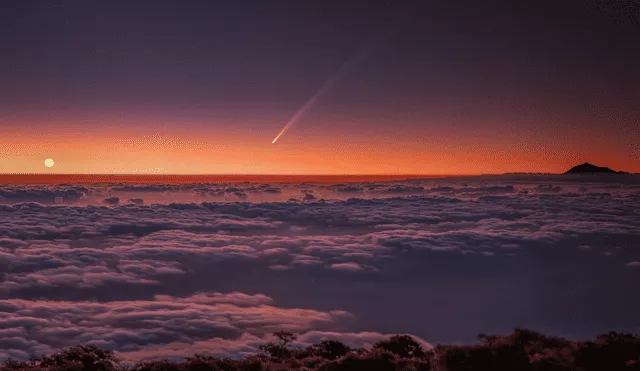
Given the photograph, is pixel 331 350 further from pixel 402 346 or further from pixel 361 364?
pixel 361 364

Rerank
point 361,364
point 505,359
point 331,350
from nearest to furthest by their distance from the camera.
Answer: point 505,359 < point 361,364 < point 331,350

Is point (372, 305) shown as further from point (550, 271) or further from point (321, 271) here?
point (550, 271)

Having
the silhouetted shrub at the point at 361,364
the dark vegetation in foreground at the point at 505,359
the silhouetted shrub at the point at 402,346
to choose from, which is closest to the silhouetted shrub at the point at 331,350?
the silhouetted shrub at the point at 402,346

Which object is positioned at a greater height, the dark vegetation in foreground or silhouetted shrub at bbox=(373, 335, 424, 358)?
the dark vegetation in foreground

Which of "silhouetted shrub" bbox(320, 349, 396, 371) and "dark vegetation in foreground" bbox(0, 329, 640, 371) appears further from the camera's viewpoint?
"silhouetted shrub" bbox(320, 349, 396, 371)

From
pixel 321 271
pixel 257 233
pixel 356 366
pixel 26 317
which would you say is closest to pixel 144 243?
pixel 257 233

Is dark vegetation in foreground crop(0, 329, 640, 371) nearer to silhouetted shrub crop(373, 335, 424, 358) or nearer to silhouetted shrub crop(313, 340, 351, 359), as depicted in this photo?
silhouetted shrub crop(313, 340, 351, 359)

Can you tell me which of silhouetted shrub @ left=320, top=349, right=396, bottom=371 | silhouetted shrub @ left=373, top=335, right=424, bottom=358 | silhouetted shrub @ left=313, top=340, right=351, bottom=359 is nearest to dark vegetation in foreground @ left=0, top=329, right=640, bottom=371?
silhouetted shrub @ left=320, top=349, right=396, bottom=371

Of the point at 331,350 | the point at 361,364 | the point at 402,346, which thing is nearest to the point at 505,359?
the point at 361,364

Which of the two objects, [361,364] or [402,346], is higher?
[361,364]

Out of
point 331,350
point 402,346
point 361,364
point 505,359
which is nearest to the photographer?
point 505,359

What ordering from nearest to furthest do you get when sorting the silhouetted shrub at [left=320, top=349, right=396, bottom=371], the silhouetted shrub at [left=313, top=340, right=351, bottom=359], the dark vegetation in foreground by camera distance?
the dark vegetation in foreground → the silhouetted shrub at [left=320, top=349, right=396, bottom=371] → the silhouetted shrub at [left=313, top=340, right=351, bottom=359]
